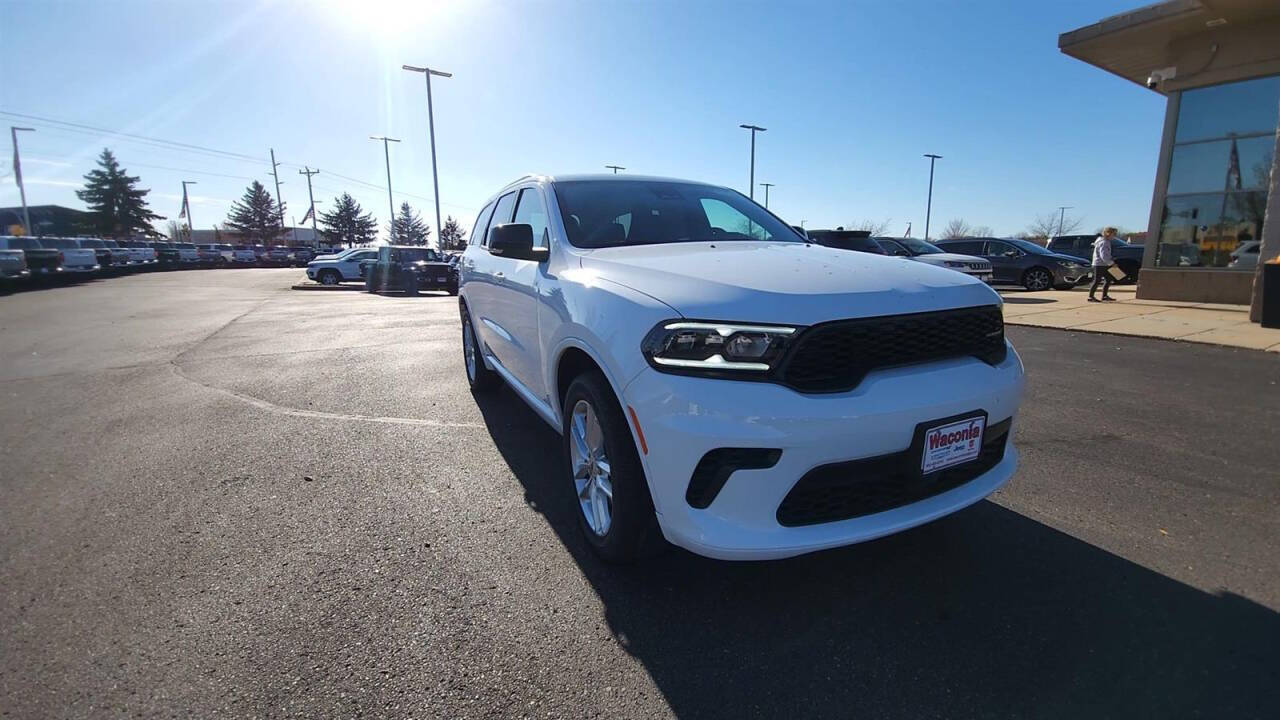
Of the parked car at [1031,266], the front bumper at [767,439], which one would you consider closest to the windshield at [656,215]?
the front bumper at [767,439]

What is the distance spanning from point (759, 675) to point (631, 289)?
4.77ft

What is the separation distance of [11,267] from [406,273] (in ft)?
43.8

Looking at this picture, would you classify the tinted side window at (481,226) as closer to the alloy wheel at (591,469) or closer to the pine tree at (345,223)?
the alloy wheel at (591,469)

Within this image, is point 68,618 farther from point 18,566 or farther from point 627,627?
point 627,627

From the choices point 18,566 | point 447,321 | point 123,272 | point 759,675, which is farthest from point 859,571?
point 123,272

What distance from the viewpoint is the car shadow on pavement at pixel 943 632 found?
189cm

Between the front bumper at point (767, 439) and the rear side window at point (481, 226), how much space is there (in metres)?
3.76

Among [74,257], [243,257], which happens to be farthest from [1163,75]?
[243,257]

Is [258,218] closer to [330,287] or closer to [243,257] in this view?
[243,257]

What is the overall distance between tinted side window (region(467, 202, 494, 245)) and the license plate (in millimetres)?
4207

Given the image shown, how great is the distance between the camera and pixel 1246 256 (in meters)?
11.8

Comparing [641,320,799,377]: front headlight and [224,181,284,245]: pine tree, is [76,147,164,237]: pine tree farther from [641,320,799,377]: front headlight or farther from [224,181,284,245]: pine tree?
[641,320,799,377]: front headlight

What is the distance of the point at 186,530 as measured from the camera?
3045 millimetres

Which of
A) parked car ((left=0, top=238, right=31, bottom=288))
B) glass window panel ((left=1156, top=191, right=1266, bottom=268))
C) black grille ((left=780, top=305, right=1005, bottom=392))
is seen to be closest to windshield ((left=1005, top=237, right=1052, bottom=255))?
glass window panel ((left=1156, top=191, right=1266, bottom=268))
